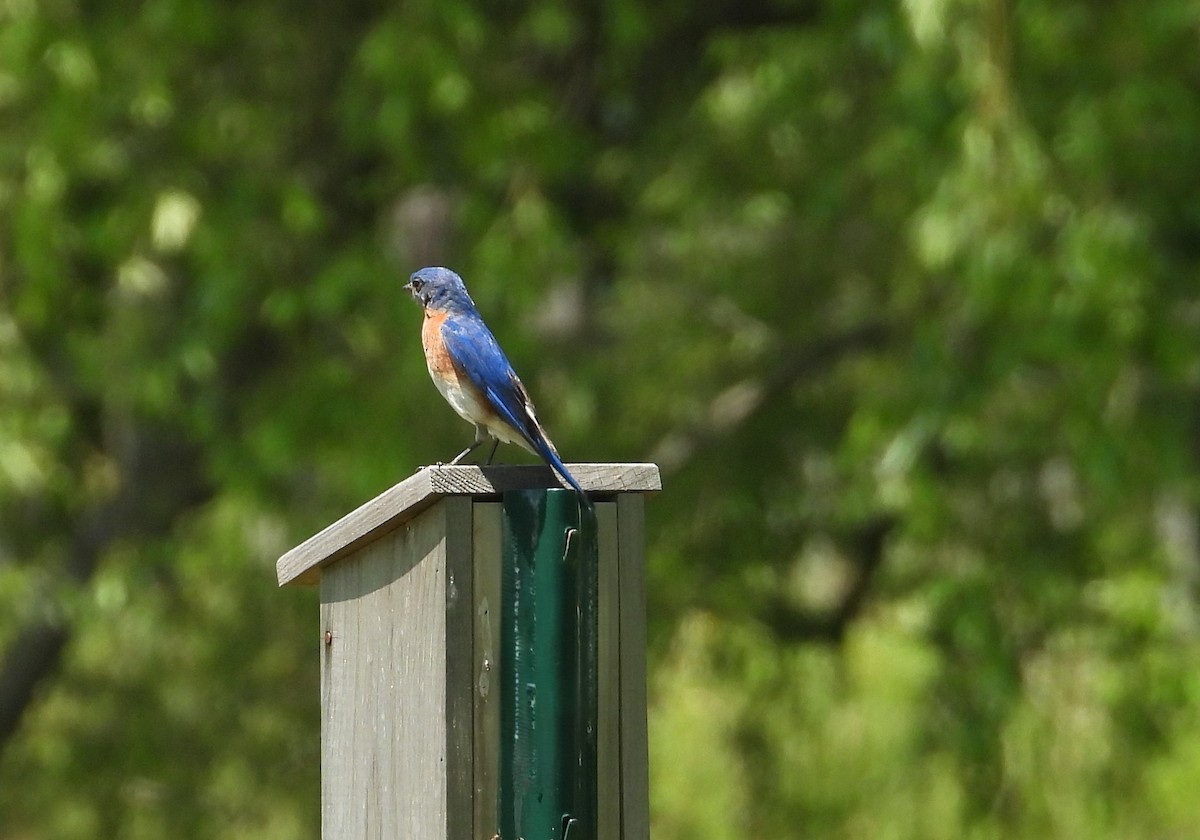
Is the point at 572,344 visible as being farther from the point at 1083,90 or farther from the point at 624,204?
the point at 1083,90

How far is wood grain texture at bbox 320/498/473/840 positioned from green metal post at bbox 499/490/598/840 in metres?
0.06

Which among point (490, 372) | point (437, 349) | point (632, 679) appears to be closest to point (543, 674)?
point (632, 679)

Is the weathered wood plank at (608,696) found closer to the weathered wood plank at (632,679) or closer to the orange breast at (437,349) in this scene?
the weathered wood plank at (632,679)

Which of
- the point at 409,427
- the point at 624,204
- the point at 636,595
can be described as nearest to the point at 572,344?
the point at 624,204

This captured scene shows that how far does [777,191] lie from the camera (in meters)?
7.98

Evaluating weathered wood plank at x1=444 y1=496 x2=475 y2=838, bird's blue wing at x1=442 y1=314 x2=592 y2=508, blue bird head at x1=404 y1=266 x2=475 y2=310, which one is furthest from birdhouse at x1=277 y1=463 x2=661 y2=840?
blue bird head at x1=404 y1=266 x2=475 y2=310

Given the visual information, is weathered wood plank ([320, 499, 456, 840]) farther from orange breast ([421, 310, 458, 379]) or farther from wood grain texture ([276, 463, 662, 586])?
orange breast ([421, 310, 458, 379])

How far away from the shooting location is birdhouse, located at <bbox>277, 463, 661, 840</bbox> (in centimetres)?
269

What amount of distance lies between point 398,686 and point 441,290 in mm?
1084

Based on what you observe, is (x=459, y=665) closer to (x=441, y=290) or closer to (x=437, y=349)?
(x=437, y=349)

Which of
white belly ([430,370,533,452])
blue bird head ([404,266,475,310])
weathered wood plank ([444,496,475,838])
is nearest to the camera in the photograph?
weathered wood plank ([444,496,475,838])

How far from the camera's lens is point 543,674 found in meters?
2.70

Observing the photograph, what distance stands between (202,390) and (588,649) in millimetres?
5289

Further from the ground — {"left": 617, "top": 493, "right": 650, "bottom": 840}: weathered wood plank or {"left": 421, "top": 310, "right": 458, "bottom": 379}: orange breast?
→ {"left": 421, "top": 310, "right": 458, "bottom": 379}: orange breast
